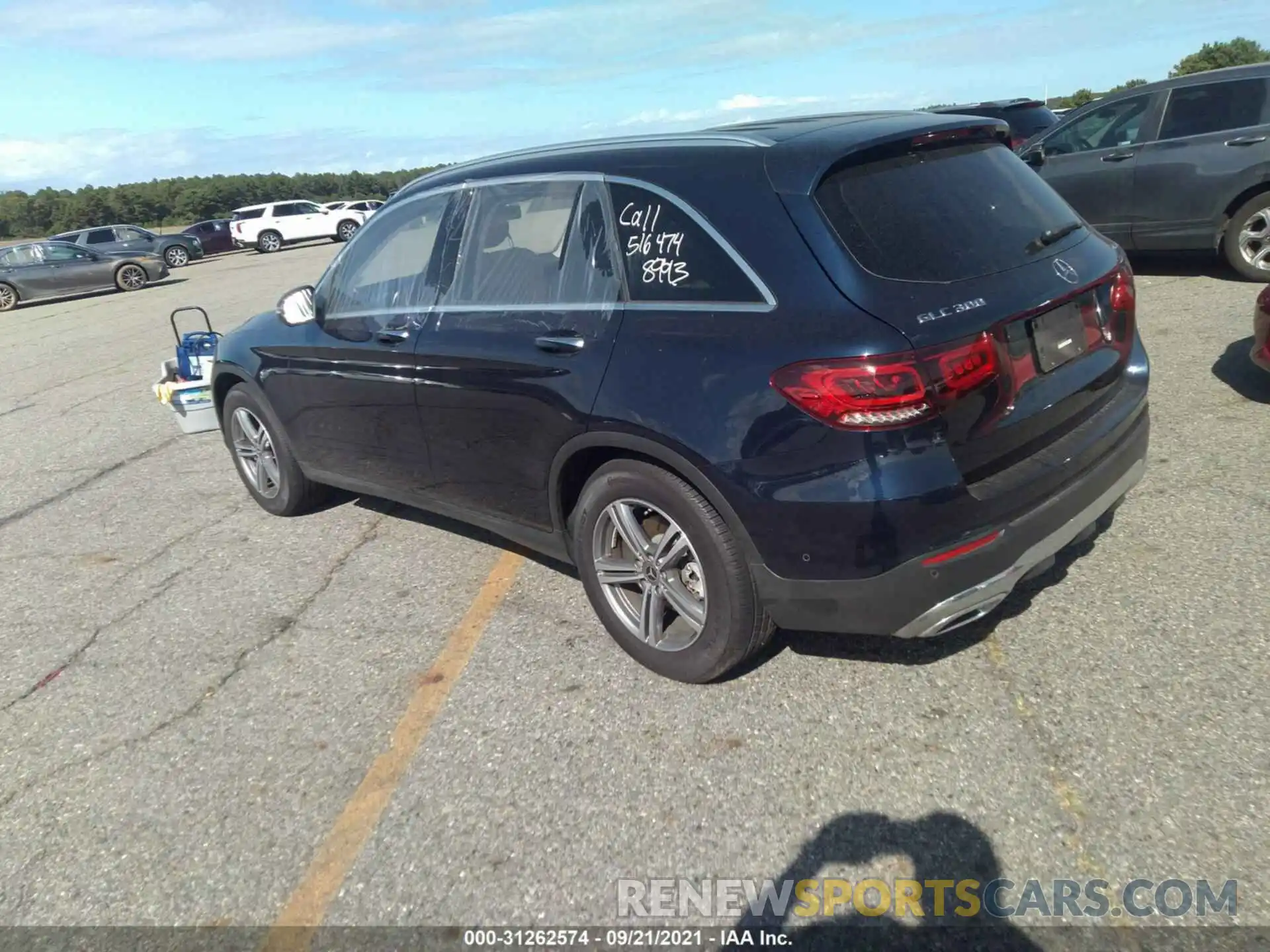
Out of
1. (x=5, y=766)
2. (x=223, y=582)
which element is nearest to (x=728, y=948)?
(x=5, y=766)

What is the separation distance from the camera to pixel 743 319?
9.43 feet

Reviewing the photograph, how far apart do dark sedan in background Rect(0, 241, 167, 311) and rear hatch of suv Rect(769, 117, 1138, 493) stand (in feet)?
81.0

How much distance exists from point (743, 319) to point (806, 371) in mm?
295

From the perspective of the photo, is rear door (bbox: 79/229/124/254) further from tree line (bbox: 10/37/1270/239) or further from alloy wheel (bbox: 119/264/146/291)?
tree line (bbox: 10/37/1270/239)

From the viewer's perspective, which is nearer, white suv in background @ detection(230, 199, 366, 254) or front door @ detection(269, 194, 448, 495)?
front door @ detection(269, 194, 448, 495)

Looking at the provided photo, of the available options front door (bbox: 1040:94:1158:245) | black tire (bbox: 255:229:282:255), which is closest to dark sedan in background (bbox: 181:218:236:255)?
black tire (bbox: 255:229:282:255)

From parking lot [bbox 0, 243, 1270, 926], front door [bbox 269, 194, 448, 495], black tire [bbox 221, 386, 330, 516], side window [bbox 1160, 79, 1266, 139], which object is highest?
side window [bbox 1160, 79, 1266, 139]

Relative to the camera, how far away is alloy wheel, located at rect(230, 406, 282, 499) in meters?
5.41

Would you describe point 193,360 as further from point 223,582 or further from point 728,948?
point 728,948

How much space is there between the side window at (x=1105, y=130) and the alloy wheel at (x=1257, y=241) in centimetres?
133

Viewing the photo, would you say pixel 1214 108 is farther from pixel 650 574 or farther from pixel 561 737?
pixel 561 737

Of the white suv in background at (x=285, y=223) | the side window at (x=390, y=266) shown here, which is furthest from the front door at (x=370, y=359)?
the white suv in background at (x=285, y=223)

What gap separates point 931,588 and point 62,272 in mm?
25629

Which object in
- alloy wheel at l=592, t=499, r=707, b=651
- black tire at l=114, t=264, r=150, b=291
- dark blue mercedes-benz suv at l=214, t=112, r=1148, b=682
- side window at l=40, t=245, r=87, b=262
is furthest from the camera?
black tire at l=114, t=264, r=150, b=291
